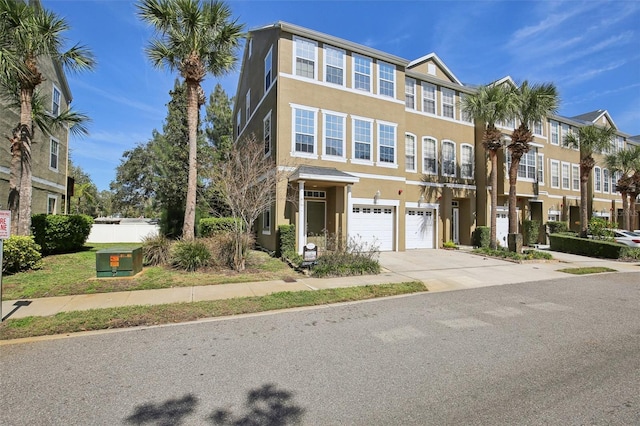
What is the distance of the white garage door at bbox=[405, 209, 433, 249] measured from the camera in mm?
18984

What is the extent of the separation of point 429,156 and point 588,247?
398 inches

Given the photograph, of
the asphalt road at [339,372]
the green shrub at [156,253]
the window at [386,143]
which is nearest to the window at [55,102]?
the green shrub at [156,253]

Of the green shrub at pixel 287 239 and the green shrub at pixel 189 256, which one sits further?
the green shrub at pixel 287 239

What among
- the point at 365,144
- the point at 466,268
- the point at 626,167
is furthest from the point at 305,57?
the point at 626,167

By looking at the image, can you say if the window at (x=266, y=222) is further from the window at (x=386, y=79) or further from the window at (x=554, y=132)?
the window at (x=554, y=132)

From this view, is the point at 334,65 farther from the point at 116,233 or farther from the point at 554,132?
the point at 554,132

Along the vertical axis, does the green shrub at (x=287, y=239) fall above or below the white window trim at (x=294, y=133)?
below

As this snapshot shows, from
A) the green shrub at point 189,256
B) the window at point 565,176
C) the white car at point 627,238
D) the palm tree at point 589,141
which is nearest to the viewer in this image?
the green shrub at point 189,256

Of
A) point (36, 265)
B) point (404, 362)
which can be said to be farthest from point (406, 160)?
point (36, 265)

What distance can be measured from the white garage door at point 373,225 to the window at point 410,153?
328cm

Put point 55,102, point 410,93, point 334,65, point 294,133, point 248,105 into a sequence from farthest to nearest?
point 248,105
point 55,102
point 410,93
point 334,65
point 294,133

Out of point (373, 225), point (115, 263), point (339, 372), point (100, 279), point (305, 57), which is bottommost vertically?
point (339, 372)

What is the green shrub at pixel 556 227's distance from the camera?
2420 cm

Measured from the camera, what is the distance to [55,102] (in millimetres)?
20969
